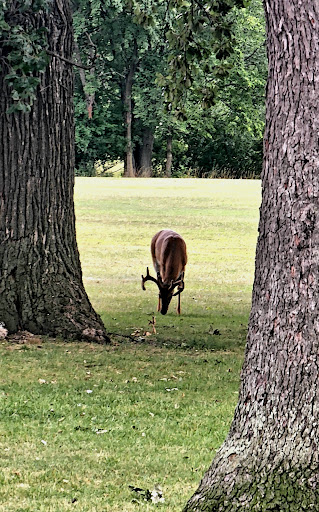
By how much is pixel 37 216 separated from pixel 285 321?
6036 millimetres

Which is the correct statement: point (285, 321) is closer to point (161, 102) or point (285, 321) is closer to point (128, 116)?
point (161, 102)

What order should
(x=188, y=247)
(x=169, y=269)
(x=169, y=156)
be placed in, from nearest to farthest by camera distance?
(x=169, y=269) → (x=188, y=247) → (x=169, y=156)

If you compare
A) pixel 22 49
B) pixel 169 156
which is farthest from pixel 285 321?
pixel 169 156

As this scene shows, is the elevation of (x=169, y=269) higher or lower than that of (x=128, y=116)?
lower

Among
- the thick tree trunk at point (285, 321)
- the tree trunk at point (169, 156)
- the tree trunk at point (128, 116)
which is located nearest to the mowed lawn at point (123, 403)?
the thick tree trunk at point (285, 321)

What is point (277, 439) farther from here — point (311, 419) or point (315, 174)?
point (315, 174)

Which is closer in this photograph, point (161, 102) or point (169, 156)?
point (161, 102)

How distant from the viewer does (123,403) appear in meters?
7.66

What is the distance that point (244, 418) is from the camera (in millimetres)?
4617

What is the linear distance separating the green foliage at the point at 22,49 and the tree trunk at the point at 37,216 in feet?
0.38

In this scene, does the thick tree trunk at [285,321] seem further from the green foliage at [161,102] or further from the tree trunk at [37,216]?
the green foliage at [161,102]

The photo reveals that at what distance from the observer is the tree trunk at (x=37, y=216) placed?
1008cm

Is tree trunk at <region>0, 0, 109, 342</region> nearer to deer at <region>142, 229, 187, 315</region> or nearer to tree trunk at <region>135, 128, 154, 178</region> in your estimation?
deer at <region>142, 229, 187, 315</region>

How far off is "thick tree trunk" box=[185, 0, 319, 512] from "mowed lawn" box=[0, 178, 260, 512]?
998 millimetres
